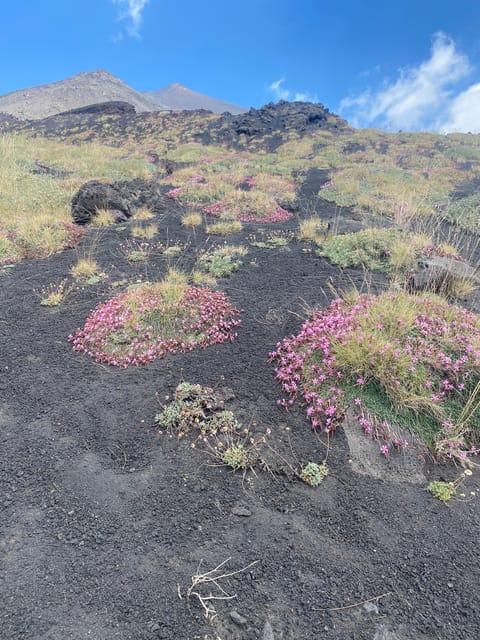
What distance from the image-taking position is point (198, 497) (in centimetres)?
351

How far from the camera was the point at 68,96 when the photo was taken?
8819 centimetres

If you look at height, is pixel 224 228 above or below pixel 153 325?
above

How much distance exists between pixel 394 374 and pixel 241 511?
2.38m

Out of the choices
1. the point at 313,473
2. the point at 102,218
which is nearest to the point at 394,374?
the point at 313,473

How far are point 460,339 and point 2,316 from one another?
24.8 ft

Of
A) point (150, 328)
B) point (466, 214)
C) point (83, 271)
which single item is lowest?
point (150, 328)

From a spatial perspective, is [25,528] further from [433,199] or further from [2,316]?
[433,199]

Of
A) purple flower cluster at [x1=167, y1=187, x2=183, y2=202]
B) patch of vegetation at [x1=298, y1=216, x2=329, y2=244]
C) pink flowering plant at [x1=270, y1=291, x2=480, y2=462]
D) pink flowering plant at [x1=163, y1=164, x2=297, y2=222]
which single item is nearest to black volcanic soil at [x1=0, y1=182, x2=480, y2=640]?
pink flowering plant at [x1=270, y1=291, x2=480, y2=462]

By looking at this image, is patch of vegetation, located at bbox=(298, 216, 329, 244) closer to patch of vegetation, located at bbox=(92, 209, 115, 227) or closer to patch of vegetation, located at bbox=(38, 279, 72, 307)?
patch of vegetation, located at bbox=(92, 209, 115, 227)

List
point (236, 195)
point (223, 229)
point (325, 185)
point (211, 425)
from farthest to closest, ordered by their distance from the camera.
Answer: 1. point (325, 185)
2. point (236, 195)
3. point (223, 229)
4. point (211, 425)

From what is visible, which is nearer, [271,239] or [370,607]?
[370,607]

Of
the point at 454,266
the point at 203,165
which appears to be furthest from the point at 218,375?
the point at 203,165

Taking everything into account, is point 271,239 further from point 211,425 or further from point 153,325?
point 211,425

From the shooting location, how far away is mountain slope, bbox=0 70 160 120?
80.6 metres
